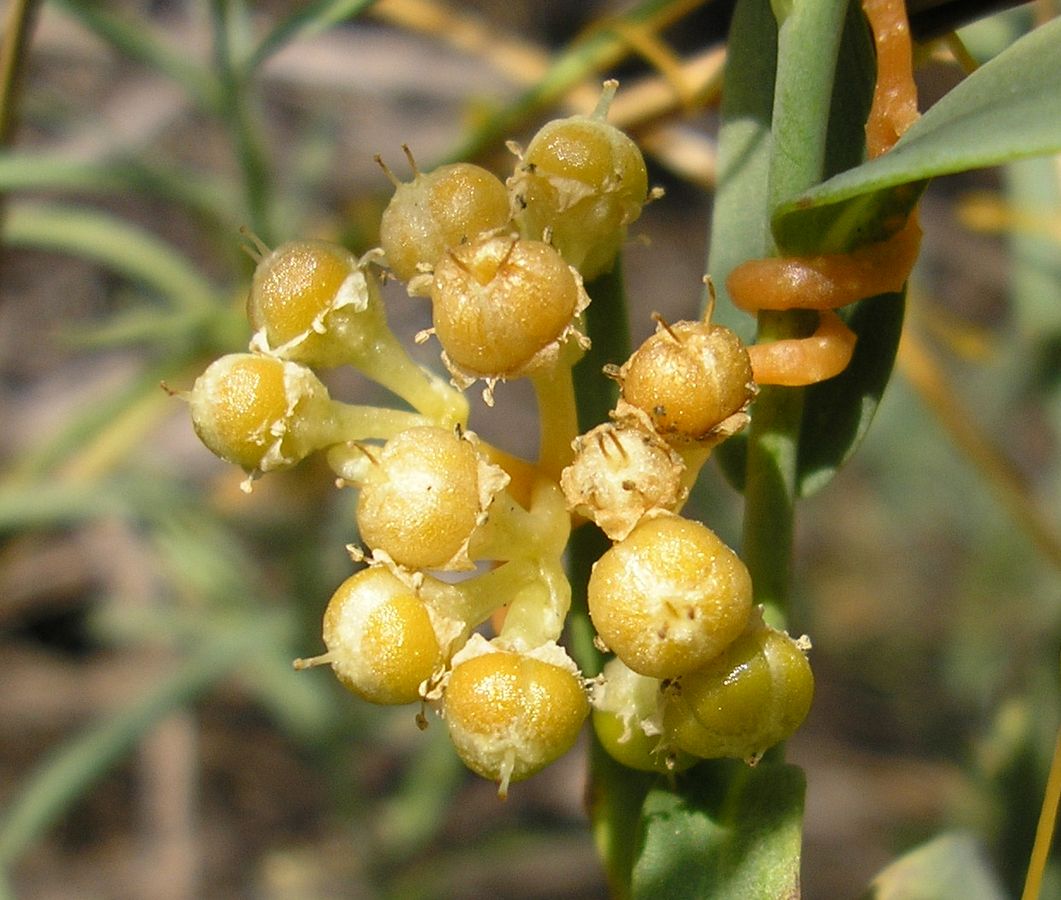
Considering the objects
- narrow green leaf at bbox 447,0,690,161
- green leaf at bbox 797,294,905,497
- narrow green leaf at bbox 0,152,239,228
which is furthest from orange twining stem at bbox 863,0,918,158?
narrow green leaf at bbox 0,152,239,228

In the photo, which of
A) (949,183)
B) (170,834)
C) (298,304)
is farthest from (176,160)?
(298,304)

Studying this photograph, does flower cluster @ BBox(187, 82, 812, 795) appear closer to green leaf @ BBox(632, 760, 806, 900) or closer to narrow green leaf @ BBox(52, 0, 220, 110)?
green leaf @ BBox(632, 760, 806, 900)

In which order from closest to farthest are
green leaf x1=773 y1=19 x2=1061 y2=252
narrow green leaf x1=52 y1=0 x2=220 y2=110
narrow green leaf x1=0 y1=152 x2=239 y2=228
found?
green leaf x1=773 y1=19 x2=1061 y2=252 < narrow green leaf x1=0 y1=152 x2=239 y2=228 < narrow green leaf x1=52 y1=0 x2=220 y2=110

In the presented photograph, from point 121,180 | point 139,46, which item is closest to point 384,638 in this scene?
point 121,180

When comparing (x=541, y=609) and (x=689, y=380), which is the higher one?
(x=689, y=380)

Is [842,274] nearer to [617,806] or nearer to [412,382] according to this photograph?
[412,382]
